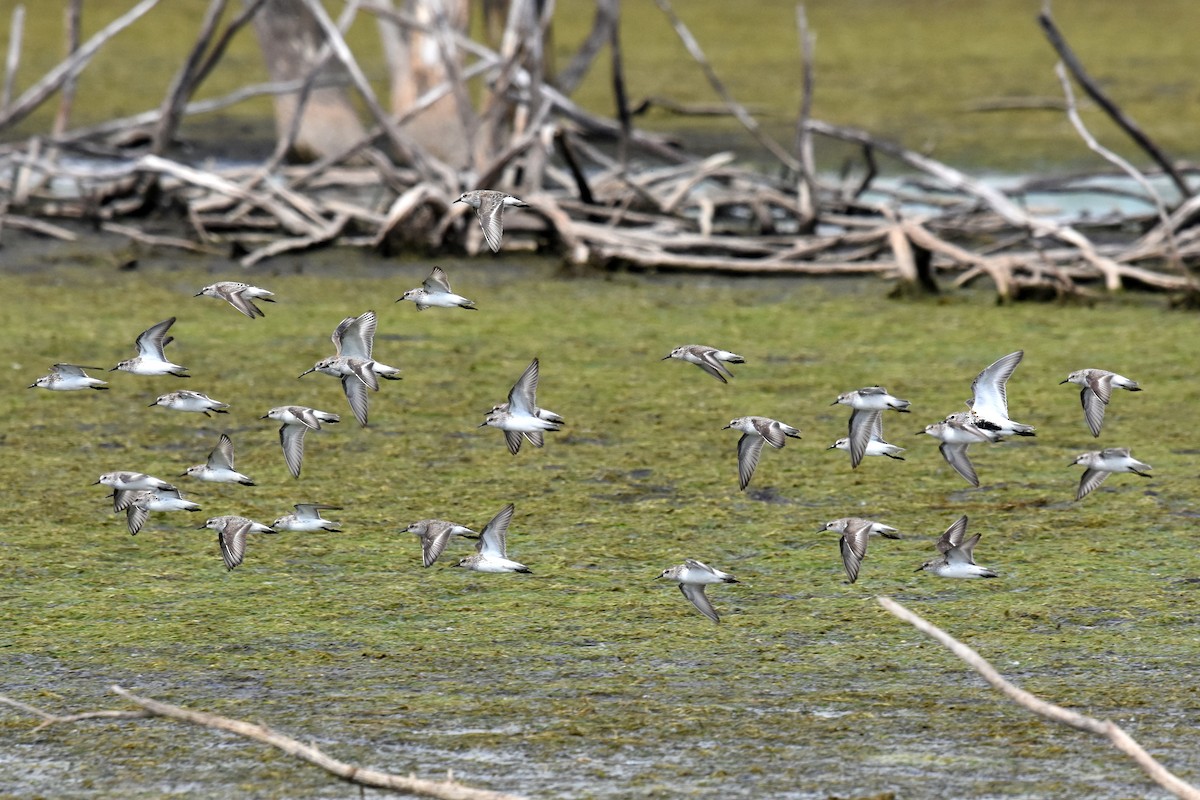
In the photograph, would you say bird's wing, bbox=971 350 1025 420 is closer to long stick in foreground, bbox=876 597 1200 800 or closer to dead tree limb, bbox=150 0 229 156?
long stick in foreground, bbox=876 597 1200 800

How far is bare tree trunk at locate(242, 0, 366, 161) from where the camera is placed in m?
11.0

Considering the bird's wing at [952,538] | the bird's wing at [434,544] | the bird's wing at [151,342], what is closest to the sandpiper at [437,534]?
the bird's wing at [434,544]

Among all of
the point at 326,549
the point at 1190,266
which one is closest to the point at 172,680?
the point at 326,549

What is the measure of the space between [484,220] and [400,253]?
4.78 m

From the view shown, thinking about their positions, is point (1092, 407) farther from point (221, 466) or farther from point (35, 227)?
point (35, 227)

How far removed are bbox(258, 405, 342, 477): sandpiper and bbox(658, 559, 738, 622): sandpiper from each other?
2.95ft

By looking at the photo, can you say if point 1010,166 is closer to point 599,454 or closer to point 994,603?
point 599,454

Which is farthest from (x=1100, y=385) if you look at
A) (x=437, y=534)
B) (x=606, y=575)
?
(x=437, y=534)

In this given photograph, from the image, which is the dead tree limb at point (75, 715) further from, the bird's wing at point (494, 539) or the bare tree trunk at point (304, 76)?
the bare tree trunk at point (304, 76)

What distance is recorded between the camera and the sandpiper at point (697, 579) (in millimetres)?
4004

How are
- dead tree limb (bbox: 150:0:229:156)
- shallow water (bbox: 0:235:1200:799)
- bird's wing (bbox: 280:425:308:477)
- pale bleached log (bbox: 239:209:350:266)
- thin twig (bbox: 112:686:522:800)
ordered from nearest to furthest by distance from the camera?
1. thin twig (bbox: 112:686:522:800)
2. shallow water (bbox: 0:235:1200:799)
3. bird's wing (bbox: 280:425:308:477)
4. pale bleached log (bbox: 239:209:350:266)
5. dead tree limb (bbox: 150:0:229:156)

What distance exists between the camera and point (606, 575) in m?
4.48

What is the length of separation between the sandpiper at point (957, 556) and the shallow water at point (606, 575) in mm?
101

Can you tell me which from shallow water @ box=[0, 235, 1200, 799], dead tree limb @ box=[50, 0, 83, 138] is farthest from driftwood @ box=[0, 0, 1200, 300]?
shallow water @ box=[0, 235, 1200, 799]
